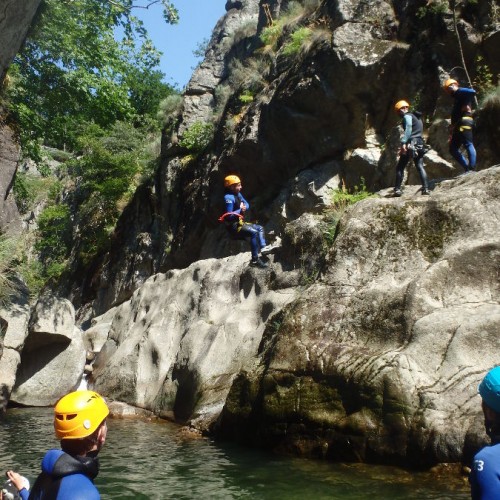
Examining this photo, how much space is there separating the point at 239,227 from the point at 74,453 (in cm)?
947

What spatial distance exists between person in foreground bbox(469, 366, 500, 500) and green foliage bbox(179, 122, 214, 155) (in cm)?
2072

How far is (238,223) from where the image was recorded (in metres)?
12.5

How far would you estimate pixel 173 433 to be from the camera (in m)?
9.85

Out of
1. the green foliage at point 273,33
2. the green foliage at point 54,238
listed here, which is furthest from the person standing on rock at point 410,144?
the green foliage at point 54,238

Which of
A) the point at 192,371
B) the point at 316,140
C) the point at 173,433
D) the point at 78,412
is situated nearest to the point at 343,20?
the point at 316,140

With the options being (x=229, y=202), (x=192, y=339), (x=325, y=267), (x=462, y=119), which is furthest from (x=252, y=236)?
(x=462, y=119)

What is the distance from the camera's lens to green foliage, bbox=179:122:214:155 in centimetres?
2316

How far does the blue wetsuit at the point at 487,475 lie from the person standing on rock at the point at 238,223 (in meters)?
9.53

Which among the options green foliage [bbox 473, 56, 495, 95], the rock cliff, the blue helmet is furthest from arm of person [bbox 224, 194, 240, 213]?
the blue helmet

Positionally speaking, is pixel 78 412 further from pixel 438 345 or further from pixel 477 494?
pixel 438 345

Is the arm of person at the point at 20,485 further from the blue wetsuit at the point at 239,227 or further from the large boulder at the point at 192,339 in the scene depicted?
the blue wetsuit at the point at 239,227

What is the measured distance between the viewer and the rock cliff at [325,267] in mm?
6879

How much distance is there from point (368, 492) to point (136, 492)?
2405 mm

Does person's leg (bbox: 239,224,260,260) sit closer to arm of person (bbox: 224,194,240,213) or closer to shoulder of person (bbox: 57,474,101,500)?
arm of person (bbox: 224,194,240,213)
